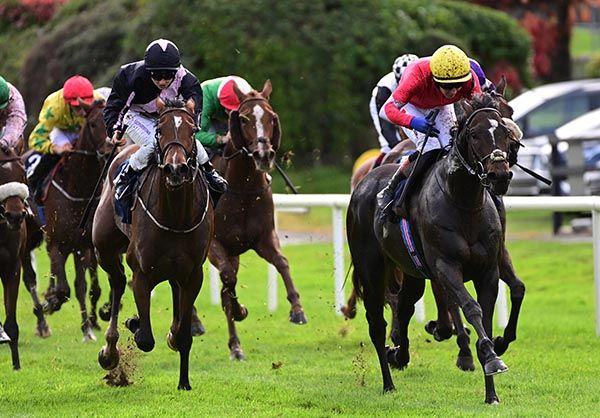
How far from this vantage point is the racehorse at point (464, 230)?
781 centimetres

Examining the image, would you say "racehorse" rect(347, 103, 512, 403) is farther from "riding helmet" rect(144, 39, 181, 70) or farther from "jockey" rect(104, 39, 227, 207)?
"riding helmet" rect(144, 39, 181, 70)

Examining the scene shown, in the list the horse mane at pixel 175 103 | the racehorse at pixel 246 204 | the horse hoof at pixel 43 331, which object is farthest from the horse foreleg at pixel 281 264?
the horse mane at pixel 175 103

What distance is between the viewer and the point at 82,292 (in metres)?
12.3

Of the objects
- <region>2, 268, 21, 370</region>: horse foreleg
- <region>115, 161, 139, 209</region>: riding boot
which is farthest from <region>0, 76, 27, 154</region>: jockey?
<region>115, 161, 139, 209</region>: riding boot

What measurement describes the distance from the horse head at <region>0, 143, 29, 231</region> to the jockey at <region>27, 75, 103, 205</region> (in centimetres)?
220

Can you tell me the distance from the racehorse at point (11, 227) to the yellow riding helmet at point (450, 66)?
10.2ft

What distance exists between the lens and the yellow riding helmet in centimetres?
832

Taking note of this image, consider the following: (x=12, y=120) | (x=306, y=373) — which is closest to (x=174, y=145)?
(x=306, y=373)

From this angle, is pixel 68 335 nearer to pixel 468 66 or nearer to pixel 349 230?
pixel 349 230

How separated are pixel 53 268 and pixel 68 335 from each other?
2.33ft

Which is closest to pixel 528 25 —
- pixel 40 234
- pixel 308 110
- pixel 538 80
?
pixel 538 80

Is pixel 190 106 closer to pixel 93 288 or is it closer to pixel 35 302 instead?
pixel 93 288

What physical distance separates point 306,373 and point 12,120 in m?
2.82

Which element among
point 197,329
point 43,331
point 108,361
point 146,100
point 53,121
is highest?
point 146,100
